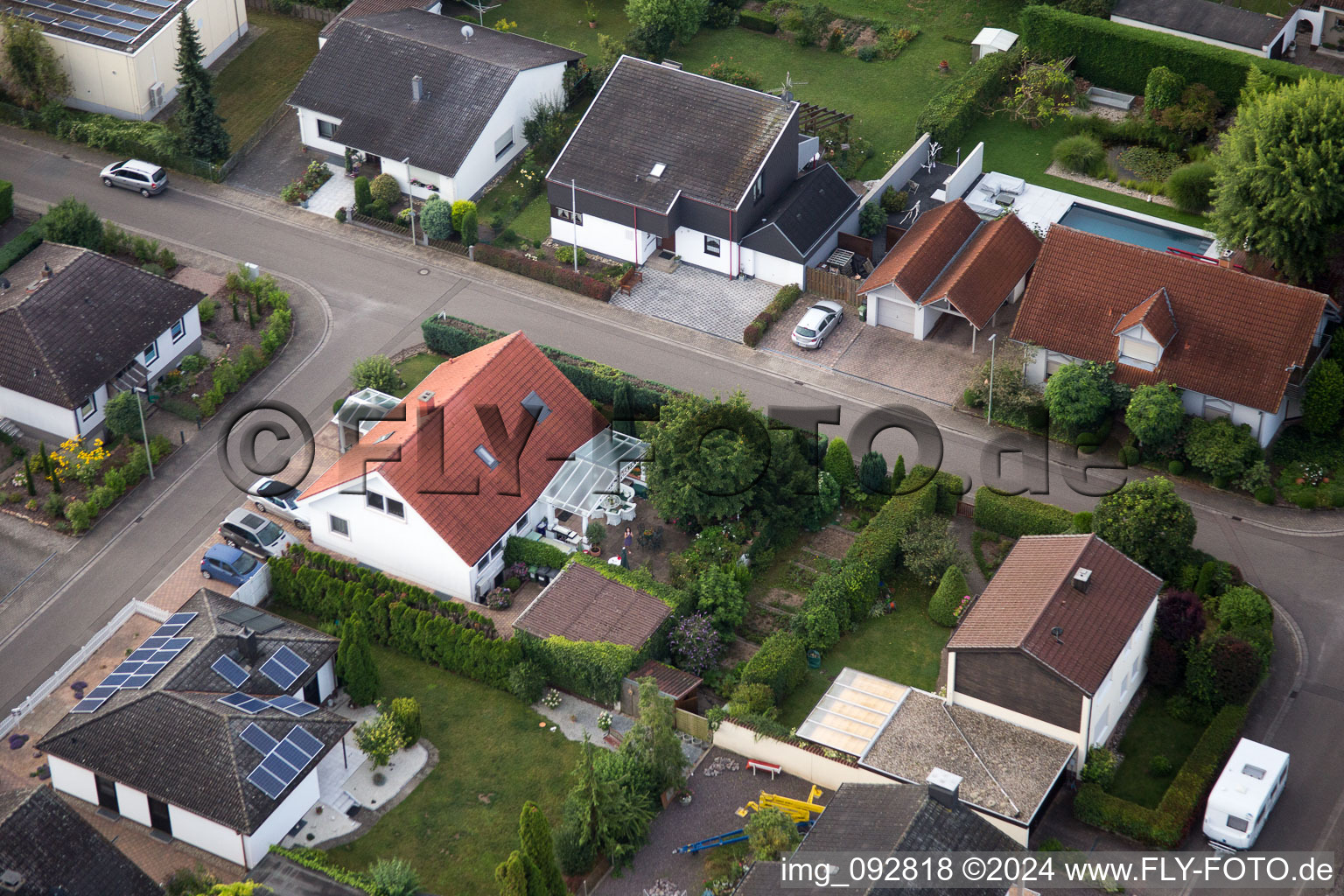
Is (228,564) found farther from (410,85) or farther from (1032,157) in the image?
(1032,157)

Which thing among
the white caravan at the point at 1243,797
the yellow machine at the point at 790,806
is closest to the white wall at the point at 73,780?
the yellow machine at the point at 790,806

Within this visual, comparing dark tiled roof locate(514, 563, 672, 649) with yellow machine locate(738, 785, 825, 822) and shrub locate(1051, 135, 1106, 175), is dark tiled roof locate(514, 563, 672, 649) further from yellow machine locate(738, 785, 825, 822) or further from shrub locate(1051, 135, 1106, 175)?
shrub locate(1051, 135, 1106, 175)

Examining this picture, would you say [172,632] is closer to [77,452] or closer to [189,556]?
[189,556]

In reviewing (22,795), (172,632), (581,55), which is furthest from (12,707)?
(581,55)

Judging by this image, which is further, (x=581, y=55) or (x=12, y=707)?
(x=581, y=55)

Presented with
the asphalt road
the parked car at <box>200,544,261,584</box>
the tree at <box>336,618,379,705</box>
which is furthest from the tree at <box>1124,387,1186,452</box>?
the parked car at <box>200,544,261,584</box>

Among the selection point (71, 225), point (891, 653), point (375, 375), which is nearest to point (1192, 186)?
point (891, 653)
